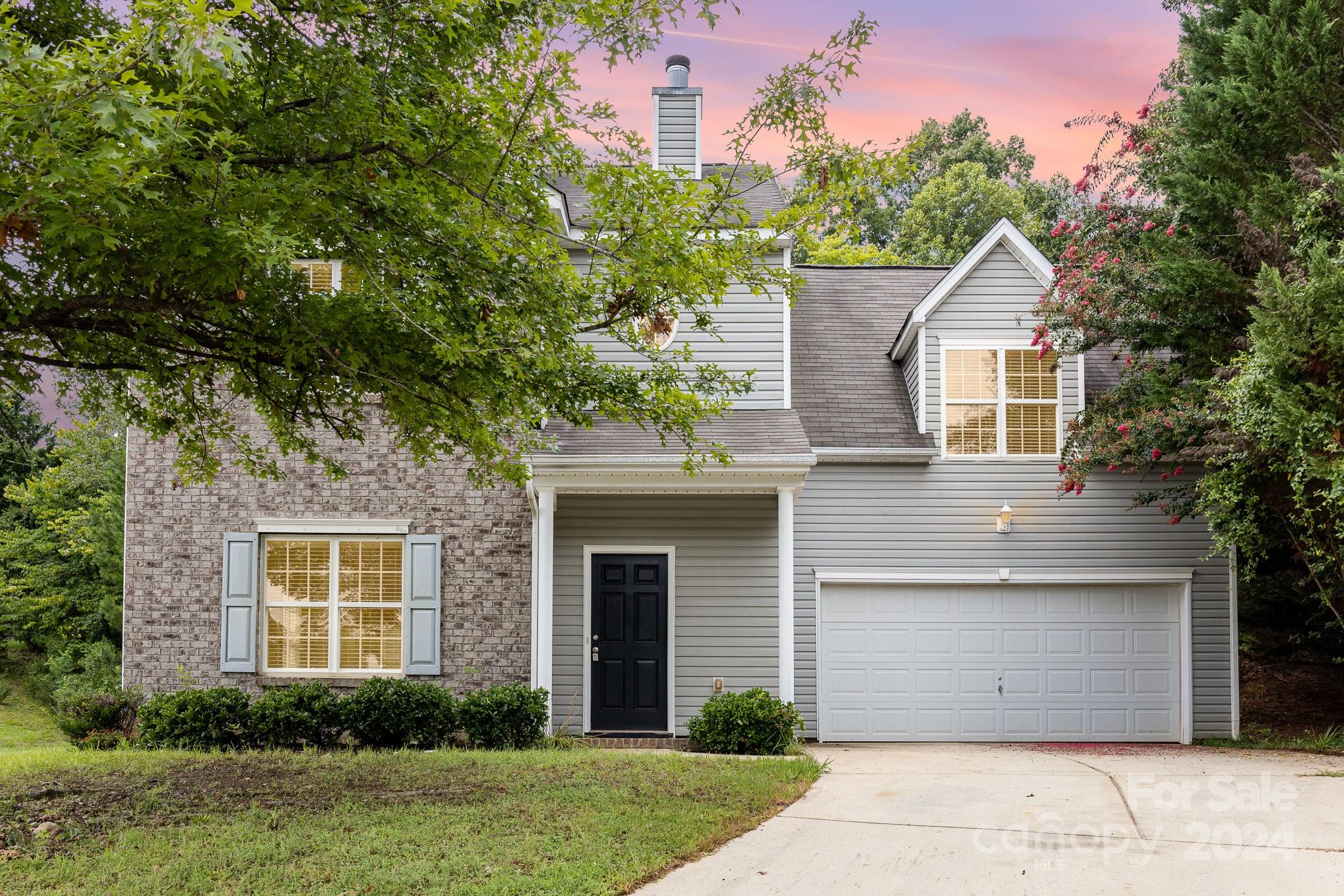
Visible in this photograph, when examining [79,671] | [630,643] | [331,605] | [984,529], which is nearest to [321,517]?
[331,605]

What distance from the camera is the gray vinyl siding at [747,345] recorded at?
447 inches

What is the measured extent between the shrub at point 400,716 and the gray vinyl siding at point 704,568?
1.82 meters

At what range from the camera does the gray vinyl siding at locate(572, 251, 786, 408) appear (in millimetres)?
11352

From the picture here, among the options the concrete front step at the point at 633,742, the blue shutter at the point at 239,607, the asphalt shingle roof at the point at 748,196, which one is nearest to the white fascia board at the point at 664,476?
the concrete front step at the point at 633,742

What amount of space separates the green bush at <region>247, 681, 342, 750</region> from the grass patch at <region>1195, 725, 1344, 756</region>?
32.7ft

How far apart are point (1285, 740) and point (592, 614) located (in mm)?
8377

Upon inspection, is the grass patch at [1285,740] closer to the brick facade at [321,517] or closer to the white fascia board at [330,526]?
the brick facade at [321,517]

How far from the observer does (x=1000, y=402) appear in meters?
11.8

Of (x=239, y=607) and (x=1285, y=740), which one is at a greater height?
(x=239, y=607)

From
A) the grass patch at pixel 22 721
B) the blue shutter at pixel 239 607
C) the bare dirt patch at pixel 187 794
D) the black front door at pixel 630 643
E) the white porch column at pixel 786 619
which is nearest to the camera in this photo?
the bare dirt patch at pixel 187 794

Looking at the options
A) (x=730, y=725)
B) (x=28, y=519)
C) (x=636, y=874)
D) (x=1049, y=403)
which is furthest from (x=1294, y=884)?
(x=28, y=519)

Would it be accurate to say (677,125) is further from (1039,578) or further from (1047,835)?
(1047,835)

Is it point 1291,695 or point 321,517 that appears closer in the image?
point 321,517

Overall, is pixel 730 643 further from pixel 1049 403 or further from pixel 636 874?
pixel 636 874
